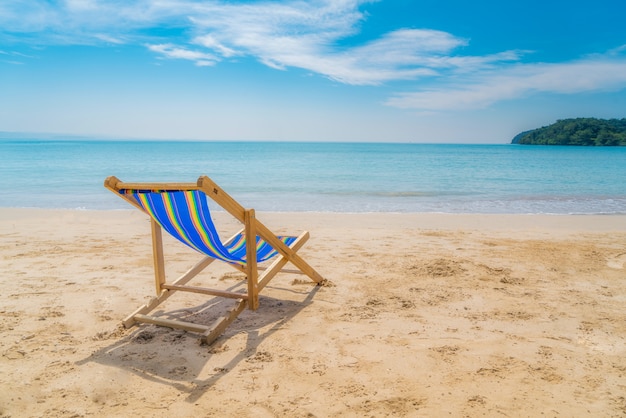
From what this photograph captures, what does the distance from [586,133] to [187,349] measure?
94626 millimetres

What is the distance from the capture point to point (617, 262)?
200 inches

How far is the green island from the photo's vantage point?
75.4m

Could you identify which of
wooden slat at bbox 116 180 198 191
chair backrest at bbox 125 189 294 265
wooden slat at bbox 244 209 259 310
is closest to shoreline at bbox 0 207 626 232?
wooden slat at bbox 244 209 259 310

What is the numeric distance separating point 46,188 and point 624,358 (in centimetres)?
1761

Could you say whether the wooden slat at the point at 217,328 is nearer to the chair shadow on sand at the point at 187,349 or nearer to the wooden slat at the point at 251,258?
the chair shadow on sand at the point at 187,349

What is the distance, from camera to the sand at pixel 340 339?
7.45 ft

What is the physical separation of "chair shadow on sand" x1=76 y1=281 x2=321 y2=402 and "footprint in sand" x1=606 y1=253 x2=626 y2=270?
408 cm

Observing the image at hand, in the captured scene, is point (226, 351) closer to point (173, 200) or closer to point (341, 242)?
point (173, 200)

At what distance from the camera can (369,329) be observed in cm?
322

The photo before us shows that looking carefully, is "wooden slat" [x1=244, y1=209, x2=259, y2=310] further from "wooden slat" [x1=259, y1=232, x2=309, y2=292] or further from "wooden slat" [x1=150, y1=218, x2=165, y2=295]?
"wooden slat" [x1=150, y1=218, x2=165, y2=295]

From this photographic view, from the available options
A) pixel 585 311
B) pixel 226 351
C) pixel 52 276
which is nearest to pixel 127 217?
pixel 52 276

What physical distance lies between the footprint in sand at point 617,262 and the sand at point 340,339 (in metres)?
0.03

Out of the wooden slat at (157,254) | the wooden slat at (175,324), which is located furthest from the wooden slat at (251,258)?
the wooden slat at (157,254)

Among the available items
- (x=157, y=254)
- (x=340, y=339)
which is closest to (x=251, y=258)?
(x=157, y=254)
